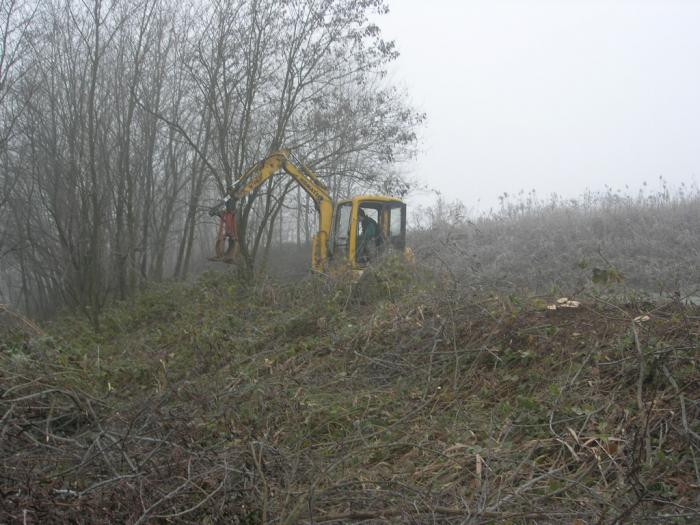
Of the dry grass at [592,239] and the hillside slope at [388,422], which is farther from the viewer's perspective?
the dry grass at [592,239]

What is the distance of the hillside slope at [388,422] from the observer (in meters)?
3.42

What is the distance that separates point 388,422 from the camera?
514 centimetres

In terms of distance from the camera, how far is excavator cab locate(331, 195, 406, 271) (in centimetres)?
1312

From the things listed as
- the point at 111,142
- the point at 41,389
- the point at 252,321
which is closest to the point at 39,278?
the point at 111,142

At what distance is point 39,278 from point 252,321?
12210 millimetres

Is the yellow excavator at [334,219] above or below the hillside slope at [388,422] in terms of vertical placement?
above

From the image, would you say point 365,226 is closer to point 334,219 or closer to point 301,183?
point 334,219

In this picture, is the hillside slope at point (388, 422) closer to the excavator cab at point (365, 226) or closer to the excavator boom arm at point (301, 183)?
the excavator cab at point (365, 226)

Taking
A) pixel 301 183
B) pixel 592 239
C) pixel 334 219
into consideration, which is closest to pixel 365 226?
pixel 334 219

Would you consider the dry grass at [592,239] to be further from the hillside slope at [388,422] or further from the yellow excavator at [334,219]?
the hillside slope at [388,422]

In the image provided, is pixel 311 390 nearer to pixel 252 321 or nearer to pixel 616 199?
pixel 252 321

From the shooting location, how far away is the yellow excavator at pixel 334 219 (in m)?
12.8

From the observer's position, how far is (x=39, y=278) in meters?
19.4

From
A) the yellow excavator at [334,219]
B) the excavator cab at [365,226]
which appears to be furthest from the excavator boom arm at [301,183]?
the excavator cab at [365,226]
